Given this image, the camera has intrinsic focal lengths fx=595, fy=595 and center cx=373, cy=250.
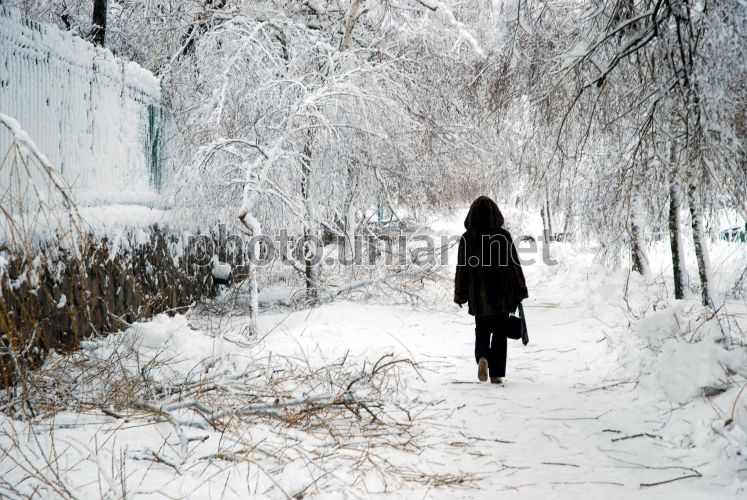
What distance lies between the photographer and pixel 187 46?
10.5 meters

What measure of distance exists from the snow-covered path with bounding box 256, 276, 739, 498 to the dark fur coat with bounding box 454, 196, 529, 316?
77 cm

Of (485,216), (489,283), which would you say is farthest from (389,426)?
(485,216)

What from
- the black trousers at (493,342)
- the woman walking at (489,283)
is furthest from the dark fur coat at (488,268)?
the black trousers at (493,342)

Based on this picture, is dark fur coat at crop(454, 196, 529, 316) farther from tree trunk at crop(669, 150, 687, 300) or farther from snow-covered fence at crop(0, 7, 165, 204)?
snow-covered fence at crop(0, 7, 165, 204)

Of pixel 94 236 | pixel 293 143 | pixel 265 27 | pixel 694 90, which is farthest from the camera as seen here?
pixel 265 27

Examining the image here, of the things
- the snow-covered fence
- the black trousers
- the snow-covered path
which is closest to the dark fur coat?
the black trousers

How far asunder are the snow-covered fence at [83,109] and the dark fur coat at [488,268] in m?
3.90

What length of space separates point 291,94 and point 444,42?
3393 millimetres

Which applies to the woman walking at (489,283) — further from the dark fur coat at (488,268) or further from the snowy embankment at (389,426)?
the snowy embankment at (389,426)

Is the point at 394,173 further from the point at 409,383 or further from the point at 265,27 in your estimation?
the point at 409,383

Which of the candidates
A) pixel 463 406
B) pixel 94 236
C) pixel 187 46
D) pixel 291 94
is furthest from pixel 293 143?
pixel 463 406

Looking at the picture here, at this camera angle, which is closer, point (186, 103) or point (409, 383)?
point (409, 383)

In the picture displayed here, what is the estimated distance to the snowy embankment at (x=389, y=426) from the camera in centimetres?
277

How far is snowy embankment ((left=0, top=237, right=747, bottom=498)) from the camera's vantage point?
Result: 277cm
